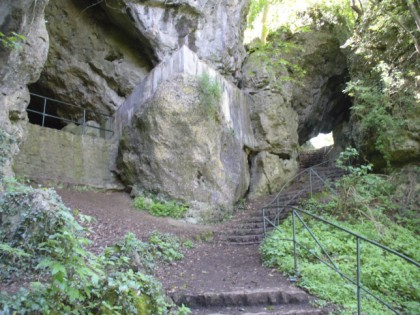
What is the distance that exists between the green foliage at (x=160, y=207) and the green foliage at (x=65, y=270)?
147 inches

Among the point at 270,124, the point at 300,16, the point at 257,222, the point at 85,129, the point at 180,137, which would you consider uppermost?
the point at 300,16

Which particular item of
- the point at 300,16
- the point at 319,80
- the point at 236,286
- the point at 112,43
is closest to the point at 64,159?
the point at 112,43

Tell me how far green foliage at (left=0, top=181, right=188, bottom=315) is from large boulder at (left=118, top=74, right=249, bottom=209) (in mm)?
4533

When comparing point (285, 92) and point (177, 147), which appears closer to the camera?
point (177, 147)

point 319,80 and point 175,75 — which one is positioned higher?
point 319,80

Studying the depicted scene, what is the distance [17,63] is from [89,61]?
523cm

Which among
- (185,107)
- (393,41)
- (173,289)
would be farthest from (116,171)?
(393,41)

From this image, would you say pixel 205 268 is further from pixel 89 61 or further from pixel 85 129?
pixel 89 61

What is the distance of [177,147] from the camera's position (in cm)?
1045

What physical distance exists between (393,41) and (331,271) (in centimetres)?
963

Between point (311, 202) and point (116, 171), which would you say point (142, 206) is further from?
point (311, 202)

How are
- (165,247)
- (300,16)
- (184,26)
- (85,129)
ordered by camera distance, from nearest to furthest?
(165,247), (85,129), (184,26), (300,16)

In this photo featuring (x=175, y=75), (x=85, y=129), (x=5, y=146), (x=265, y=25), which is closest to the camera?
(x=5, y=146)

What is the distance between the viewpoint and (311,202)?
977 centimetres
